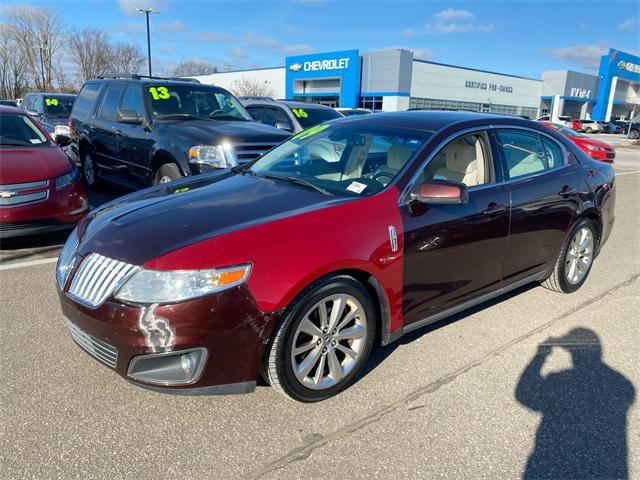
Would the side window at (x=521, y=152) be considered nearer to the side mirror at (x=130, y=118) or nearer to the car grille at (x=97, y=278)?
the car grille at (x=97, y=278)

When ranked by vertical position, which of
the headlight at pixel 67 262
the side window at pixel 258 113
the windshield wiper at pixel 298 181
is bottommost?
the headlight at pixel 67 262

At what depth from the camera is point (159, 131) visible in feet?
21.7

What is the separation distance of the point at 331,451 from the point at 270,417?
42 cm

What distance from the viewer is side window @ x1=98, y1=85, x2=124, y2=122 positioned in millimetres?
7715

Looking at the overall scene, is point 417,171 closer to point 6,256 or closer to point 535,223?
point 535,223

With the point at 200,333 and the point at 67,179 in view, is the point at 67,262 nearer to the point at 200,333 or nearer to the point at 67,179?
the point at 200,333

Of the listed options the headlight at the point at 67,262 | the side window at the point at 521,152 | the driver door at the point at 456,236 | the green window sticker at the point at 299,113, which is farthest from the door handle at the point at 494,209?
the green window sticker at the point at 299,113

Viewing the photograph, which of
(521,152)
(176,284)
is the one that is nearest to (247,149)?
(521,152)

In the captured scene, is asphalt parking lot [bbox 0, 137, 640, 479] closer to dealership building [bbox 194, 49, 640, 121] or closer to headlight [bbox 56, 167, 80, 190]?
headlight [bbox 56, 167, 80, 190]

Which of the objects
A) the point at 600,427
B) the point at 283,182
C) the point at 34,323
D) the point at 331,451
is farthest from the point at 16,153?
the point at 600,427

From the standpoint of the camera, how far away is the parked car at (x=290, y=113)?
9906mm

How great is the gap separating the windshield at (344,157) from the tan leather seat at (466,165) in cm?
35

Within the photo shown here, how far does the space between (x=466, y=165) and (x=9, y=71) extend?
6303 cm

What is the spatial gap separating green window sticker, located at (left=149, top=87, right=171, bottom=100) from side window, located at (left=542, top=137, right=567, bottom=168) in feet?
17.4
